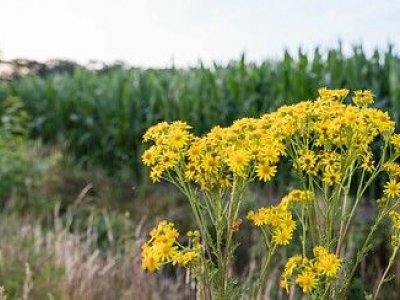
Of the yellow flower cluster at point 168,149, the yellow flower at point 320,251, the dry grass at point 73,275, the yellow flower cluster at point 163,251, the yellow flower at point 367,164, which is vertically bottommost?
the dry grass at point 73,275

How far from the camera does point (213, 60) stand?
9.46m

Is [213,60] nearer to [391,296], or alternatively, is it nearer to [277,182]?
[277,182]

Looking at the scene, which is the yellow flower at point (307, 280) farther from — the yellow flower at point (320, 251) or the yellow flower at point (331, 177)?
the yellow flower at point (331, 177)

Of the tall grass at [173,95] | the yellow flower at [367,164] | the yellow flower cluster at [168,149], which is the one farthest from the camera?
the tall grass at [173,95]

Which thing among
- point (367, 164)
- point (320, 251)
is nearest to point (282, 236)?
point (320, 251)

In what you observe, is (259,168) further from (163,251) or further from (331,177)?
(163,251)

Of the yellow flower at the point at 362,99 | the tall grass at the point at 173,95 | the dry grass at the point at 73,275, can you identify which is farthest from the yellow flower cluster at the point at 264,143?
the tall grass at the point at 173,95

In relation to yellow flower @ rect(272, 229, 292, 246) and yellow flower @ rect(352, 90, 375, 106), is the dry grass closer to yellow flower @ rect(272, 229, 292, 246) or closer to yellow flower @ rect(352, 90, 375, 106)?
yellow flower @ rect(272, 229, 292, 246)

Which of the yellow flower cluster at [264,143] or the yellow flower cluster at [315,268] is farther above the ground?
the yellow flower cluster at [264,143]

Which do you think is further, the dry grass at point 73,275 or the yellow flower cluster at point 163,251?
the dry grass at point 73,275

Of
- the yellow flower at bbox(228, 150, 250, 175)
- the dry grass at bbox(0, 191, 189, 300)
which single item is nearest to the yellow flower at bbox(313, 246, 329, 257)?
the yellow flower at bbox(228, 150, 250, 175)

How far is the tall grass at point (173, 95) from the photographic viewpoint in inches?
311

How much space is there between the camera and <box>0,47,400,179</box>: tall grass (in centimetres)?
790

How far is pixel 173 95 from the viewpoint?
9.95m
